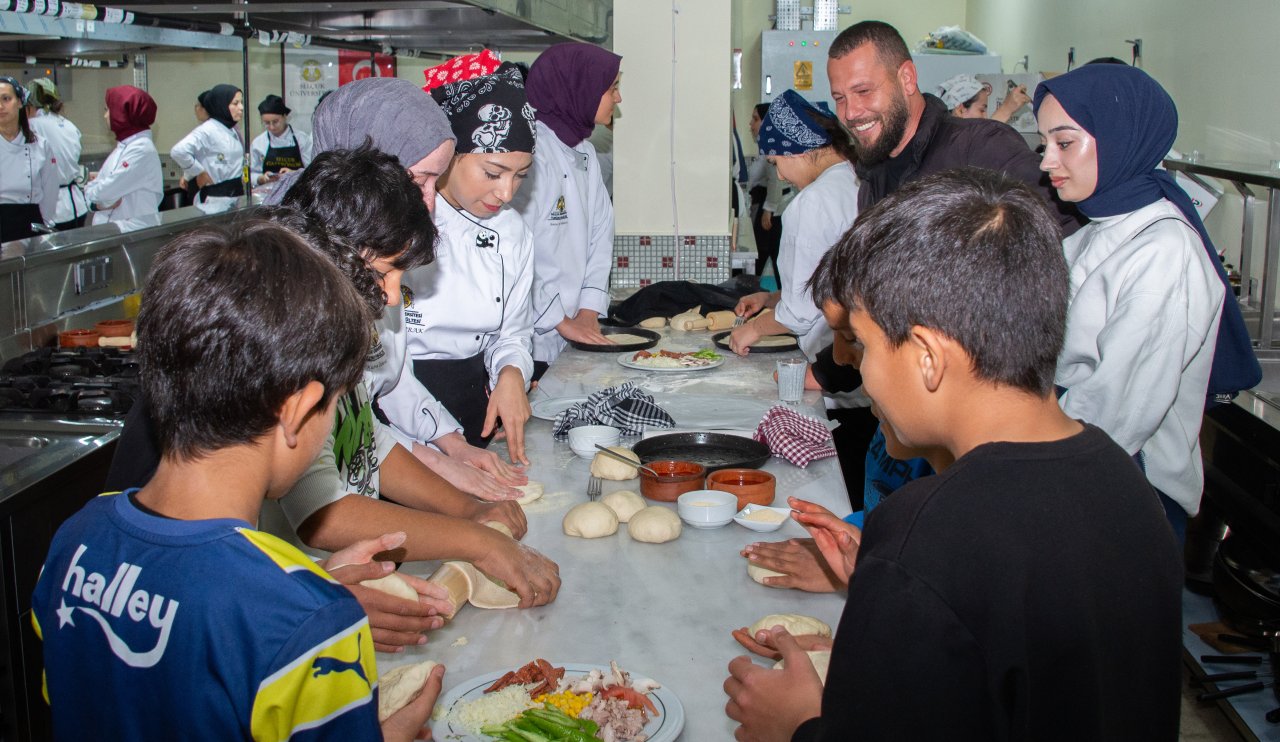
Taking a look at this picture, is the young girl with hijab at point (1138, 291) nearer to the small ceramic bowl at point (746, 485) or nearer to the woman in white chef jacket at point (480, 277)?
the small ceramic bowl at point (746, 485)

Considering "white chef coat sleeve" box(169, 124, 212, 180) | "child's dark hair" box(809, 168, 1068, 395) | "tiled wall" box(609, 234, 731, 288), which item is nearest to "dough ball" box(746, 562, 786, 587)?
"child's dark hair" box(809, 168, 1068, 395)

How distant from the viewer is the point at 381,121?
1.96 metres

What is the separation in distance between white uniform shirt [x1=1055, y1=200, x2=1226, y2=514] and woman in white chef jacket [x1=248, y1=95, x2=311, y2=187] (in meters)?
6.35

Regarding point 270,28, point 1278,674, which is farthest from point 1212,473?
point 270,28

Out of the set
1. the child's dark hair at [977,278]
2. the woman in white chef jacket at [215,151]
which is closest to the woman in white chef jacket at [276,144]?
the woman in white chef jacket at [215,151]

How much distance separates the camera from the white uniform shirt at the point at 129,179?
718 centimetres

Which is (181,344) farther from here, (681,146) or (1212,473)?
(681,146)

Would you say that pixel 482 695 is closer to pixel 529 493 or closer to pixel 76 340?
pixel 529 493

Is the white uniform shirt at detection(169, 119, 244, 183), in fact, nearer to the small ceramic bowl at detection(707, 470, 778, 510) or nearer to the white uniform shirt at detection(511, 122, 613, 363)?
the white uniform shirt at detection(511, 122, 613, 363)

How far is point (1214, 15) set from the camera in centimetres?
519

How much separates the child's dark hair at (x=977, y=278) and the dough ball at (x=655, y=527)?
2.87 ft

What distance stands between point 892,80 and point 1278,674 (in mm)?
1957

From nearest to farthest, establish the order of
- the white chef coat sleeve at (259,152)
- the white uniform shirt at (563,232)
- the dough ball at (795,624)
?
1. the dough ball at (795,624)
2. the white uniform shirt at (563,232)
3. the white chef coat sleeve at (259,152)

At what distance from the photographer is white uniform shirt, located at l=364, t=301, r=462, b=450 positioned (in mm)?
2172
